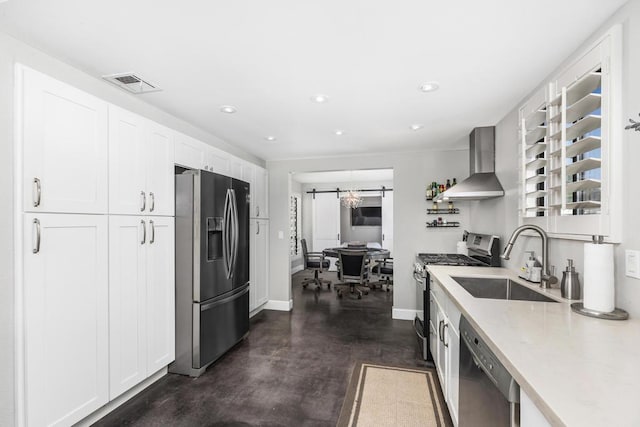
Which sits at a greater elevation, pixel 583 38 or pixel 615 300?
pixel 583 38

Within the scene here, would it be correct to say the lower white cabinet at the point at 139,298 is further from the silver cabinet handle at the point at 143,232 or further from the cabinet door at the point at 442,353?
the cabinet door at the point at 442,353

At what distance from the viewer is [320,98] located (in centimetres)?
240

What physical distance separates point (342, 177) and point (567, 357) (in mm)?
6729

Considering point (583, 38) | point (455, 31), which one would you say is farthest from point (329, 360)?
point (583, 38)

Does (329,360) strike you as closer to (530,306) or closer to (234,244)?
(234,244)

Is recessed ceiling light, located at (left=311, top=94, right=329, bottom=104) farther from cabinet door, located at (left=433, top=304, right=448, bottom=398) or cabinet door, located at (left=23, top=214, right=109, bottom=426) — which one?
cabinet door, located at (left=433, top=304, right=448, bottom=398)

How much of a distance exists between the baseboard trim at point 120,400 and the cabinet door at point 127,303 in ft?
0.52

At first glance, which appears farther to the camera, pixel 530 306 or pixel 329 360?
pixel 329 360

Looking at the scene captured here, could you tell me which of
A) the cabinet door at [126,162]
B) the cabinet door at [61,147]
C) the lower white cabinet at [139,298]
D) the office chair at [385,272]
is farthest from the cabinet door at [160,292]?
the office chair at [385,272]

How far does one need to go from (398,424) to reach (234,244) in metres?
2.07

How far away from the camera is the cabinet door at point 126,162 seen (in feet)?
6.69

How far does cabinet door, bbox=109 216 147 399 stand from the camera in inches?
80.0

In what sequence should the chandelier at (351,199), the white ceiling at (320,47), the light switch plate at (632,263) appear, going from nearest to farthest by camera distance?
the light switch plate at (632,263) → the white ceiling at (320,47) → the chandelier at (351,199)

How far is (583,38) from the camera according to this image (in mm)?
1621
